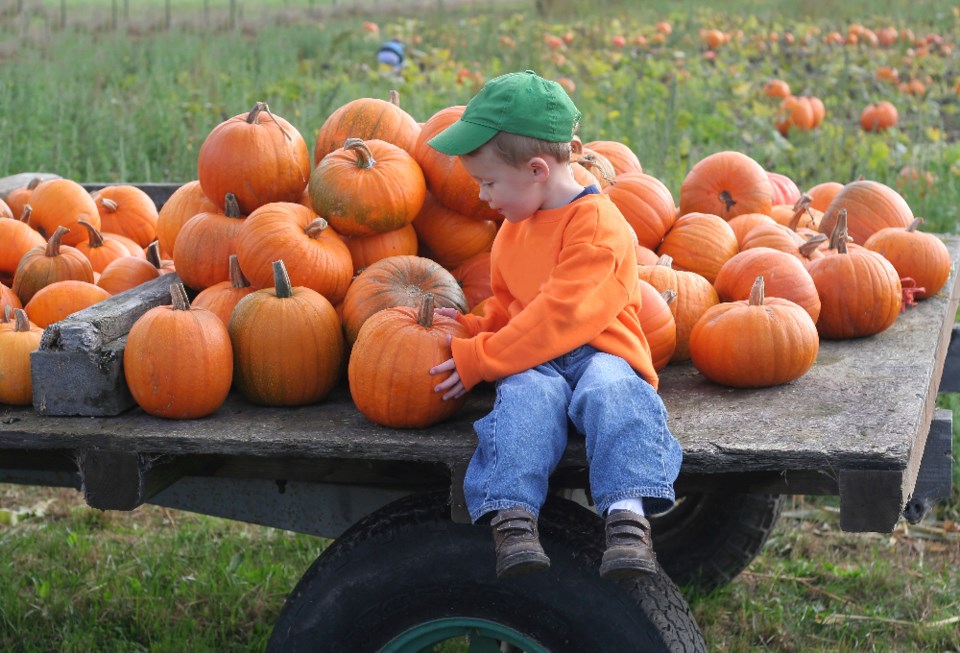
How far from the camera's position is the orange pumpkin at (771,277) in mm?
2891

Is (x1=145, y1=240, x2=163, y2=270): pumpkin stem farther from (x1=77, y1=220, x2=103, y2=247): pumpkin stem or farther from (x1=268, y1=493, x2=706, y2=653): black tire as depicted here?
(x1=268, y1=493, x2=706, y2=653): black tire

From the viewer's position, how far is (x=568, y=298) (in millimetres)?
2365

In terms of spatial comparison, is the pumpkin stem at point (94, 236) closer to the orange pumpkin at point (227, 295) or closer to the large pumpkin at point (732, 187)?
the orange pumpkin at point (227, 295)

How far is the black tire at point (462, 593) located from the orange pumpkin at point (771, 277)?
0.94 m

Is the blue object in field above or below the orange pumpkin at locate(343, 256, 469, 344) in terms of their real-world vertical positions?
above

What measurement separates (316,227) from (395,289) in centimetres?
28

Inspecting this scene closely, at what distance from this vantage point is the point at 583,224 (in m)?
2.43

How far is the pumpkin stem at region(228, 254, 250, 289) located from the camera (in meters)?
2.82

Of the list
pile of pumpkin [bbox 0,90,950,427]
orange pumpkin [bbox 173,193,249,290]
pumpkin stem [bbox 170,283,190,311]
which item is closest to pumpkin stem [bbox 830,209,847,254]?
pile of pumpkin [bbox 0,90,950,427]

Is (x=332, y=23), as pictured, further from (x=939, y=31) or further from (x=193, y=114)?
(x=939, y=31)

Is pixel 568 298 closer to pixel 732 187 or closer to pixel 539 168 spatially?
pixel 539 168

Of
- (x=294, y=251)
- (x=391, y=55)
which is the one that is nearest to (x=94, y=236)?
(x=294, y=251)

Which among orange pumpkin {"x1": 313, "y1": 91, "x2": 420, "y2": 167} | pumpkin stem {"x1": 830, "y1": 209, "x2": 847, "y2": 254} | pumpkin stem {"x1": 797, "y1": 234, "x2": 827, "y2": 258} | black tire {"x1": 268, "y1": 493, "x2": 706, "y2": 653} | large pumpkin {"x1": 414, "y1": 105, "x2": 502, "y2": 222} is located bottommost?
black tire {"x1": 268, "y1": 493, "x2": 706, "y2": 653}

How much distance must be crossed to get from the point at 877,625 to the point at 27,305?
2.78 m
